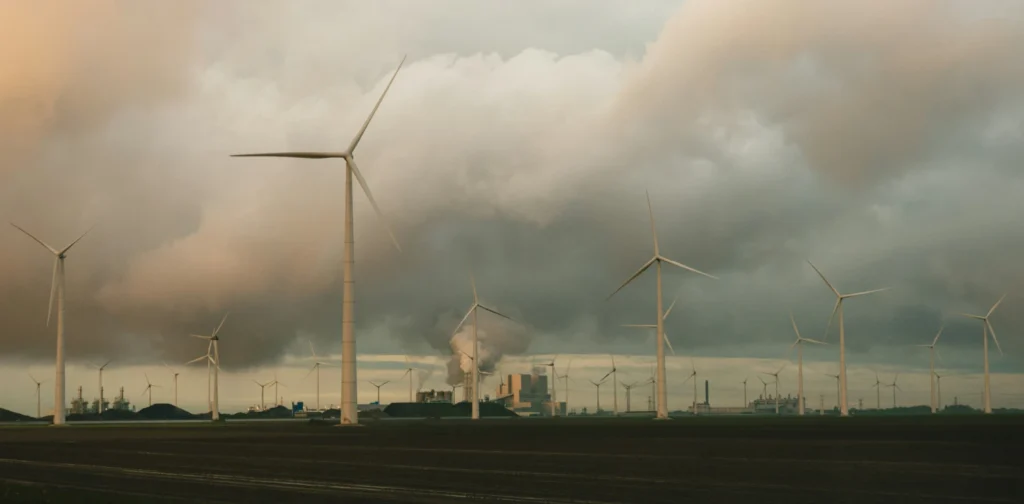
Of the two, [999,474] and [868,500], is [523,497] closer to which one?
[868,500]

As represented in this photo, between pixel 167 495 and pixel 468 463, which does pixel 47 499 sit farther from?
pixel 468 463

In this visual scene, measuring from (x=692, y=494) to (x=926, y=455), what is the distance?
2602 centimetres

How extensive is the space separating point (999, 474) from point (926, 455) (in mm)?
14704

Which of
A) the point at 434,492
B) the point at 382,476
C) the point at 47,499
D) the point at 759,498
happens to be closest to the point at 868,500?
the point at 759,498

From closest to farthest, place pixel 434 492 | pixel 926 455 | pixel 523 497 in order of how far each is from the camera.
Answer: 1. pixel 523 497
2. pixel 434 492
3. pixel 926 455

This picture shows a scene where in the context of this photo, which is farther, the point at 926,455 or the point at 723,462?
the point at 926,455

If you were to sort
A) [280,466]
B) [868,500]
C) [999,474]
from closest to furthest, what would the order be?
1. [868,500]
2. [999,474]
3. [280,466]

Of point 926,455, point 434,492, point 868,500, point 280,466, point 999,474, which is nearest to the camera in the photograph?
point 868,500

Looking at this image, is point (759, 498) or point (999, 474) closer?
point (759, 498)

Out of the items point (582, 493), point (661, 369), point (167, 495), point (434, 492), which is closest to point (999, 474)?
point (582, 493)

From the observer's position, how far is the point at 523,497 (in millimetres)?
29891

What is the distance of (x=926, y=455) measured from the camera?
5206cm

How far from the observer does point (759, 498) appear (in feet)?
94.9

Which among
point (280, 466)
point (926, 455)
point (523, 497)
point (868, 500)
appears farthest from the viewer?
point (926, 455)
